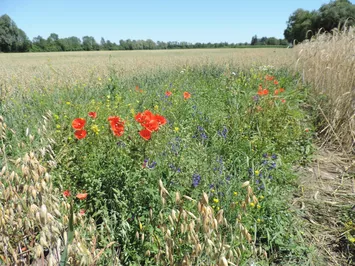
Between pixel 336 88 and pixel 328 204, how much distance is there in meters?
2.09

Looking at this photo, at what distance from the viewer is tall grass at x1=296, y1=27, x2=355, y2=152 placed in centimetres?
331

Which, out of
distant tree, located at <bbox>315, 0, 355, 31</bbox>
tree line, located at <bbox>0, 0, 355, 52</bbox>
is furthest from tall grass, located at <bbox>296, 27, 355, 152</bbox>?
tree line, located at <bbox>0, 0, 355, 52</bbox>

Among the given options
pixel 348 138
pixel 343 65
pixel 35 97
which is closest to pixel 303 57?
pixel 343 65

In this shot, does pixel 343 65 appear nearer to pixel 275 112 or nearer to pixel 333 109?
pixel 333 109

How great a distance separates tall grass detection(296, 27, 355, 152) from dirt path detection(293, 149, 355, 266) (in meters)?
0.29

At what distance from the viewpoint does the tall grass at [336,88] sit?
3.31m

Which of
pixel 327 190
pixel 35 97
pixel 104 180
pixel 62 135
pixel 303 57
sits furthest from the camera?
pixel 303 57

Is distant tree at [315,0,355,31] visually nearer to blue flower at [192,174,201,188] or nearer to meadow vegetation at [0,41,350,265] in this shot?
meadow vegetation at [0,41,350,265]

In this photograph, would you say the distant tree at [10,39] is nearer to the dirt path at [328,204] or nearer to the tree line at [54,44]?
the tree line at [54,44]

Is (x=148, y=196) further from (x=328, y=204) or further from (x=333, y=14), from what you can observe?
(x=333, y=14)

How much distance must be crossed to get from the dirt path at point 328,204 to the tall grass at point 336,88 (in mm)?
291

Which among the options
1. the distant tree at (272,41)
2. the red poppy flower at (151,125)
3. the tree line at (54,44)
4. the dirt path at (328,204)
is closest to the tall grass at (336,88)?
the dirt path at (328,204)

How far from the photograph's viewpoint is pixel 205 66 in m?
8.71

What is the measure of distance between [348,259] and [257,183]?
29.3 inches
